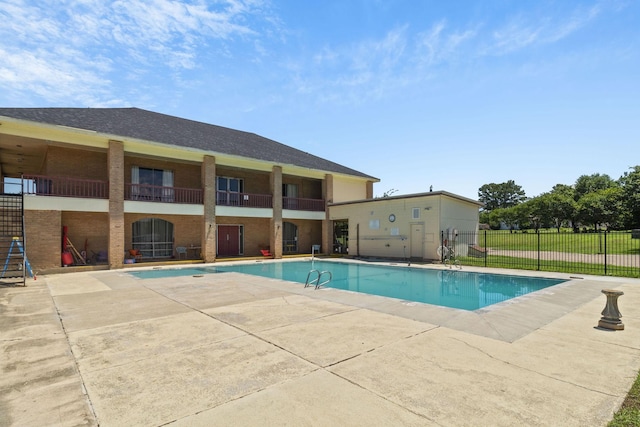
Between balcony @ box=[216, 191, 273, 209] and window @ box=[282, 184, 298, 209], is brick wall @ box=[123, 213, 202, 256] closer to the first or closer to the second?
balcony @ box=[216, 191, 273, 209]

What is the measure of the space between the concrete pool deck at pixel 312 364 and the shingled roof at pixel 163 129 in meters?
10.6

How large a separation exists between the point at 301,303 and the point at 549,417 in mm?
5812

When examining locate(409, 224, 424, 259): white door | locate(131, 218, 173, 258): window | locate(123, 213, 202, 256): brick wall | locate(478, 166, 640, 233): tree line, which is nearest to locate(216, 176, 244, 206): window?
locate(123, 213, 202, 256): brick wall

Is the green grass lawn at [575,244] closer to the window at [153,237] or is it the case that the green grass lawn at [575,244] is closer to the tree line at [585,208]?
the tree line at [585,208]

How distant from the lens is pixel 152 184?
65.3 feet

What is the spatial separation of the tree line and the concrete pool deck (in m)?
24.8

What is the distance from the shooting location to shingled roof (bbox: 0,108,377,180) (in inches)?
609

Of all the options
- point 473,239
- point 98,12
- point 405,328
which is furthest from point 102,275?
point 473,239

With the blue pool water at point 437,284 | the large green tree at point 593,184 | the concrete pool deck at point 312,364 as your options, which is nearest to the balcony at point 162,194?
the blue pool water at point 437,284

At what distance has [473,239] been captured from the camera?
78.8ft

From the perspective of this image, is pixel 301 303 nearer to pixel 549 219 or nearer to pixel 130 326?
pixel 130 326

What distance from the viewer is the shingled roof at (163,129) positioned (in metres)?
15.5

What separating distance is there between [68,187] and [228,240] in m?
9.70

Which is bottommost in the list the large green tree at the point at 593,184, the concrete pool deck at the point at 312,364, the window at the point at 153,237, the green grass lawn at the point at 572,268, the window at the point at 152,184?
the green grass lawn at the point at 572,268
